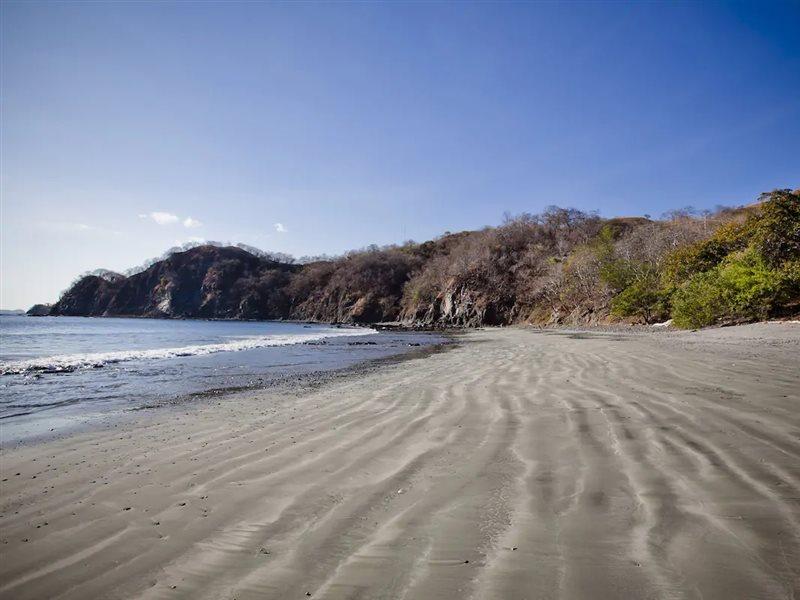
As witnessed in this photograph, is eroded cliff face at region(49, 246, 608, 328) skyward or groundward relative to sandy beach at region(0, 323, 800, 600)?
skyward

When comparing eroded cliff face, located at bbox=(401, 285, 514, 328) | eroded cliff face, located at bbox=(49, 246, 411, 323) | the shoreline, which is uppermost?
eroded cliff face, located at bbox=(49, 246, 411, 323)

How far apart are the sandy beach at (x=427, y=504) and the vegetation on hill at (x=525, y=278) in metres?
17.5

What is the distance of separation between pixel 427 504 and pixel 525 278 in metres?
63.3

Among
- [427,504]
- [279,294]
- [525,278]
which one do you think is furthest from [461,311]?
[279,294]

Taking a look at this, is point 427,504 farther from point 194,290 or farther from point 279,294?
point 194,290

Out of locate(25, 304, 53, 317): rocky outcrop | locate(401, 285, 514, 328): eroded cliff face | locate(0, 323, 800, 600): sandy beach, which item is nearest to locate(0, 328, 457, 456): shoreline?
locate(0, 323, 800, 600): sandy beach

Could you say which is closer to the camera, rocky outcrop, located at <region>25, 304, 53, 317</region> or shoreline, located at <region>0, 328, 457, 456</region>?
shoreline, located at <region>0, 328, 457, 456</region>

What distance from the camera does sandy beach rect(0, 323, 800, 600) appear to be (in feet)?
6.58

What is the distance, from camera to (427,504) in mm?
2789

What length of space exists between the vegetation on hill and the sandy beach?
17.5 meters

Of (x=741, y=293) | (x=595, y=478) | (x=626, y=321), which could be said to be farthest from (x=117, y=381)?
(x=626, y=321)

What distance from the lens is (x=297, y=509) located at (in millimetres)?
2822

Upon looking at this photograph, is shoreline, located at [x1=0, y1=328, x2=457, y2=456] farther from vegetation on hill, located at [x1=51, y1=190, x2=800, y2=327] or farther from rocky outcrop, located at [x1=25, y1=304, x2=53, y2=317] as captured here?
rocky outcrop, located at [x1=25, y1=304, x2=53, y2=317]

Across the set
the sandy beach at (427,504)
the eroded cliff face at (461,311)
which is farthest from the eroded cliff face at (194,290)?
the sandy beach at (427,504)
